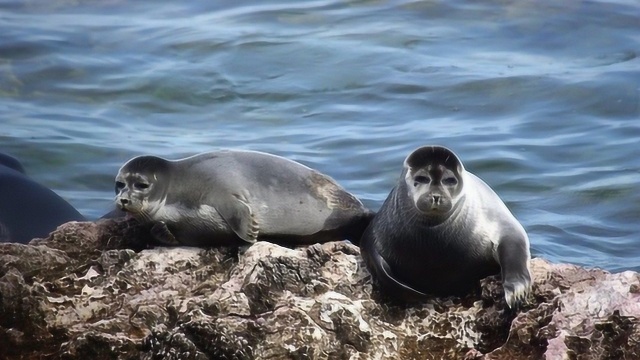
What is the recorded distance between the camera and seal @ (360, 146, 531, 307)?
19.1 feet

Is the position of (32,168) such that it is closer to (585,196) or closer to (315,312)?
(585,196)

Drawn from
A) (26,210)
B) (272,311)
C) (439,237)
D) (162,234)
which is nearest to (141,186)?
(162,234)

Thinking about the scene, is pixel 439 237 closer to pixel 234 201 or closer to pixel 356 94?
pixel 234 201

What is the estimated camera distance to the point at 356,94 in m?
15.2

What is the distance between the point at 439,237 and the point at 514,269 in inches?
17.8

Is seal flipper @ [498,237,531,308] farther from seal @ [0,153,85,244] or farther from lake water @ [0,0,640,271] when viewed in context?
lake water @ [0,0,640,271]

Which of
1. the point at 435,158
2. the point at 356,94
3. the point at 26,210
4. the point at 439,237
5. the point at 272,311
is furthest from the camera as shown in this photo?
the point at 356,94

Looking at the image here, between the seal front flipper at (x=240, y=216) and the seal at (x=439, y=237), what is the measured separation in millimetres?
552

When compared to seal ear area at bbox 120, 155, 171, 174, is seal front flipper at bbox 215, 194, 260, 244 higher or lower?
lower

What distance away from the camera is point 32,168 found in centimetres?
1278

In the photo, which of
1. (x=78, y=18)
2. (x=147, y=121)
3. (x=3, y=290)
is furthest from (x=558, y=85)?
(x=3, y=290)

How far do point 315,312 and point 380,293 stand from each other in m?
0.51

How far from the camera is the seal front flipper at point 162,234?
6332mm

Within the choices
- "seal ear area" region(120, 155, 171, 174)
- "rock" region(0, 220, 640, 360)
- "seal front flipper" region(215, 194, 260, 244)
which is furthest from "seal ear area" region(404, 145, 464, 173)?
"seal ear area" region(120, 155, 171, 174)
